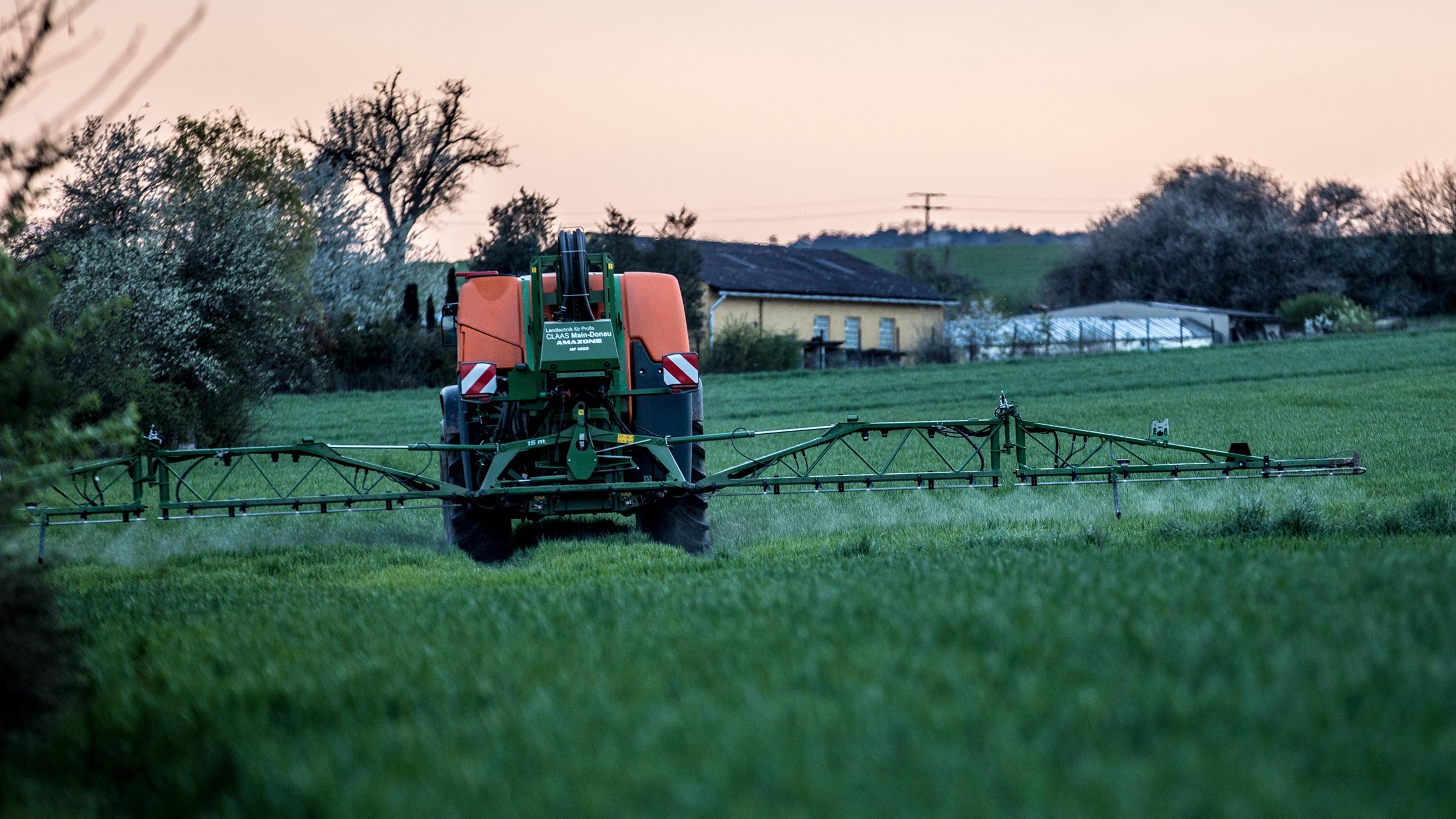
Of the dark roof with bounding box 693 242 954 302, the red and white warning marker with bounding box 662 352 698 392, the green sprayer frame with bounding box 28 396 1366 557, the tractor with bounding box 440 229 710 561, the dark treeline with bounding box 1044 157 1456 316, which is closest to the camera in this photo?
the green sprayer frame with bounding box 28 396 1366 557

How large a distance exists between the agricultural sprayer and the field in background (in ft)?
263

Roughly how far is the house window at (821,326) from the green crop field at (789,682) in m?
44.3

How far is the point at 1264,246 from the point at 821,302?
1023 inches

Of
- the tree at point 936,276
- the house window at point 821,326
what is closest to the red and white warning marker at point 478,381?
the house window at point 821,326

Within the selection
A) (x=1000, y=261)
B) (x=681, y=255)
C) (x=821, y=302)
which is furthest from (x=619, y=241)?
(x=1000, y=261)

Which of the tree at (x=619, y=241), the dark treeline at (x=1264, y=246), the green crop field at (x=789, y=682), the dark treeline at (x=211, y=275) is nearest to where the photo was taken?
the green crop field at (x=789, y=682)

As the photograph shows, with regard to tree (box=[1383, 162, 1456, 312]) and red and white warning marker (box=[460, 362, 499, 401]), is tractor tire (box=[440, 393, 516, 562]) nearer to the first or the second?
red and white warning marker (box=[460, 362, 499, 401])

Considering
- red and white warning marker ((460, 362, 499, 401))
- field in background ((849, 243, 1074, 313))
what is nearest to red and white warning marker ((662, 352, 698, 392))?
red and white warning marker ((460, 362, 499, 401))

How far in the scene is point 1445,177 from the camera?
2351 inches

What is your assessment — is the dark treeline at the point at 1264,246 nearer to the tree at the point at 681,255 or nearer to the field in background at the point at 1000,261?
the field in background at the point at 1000,261

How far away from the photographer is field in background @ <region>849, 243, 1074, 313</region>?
3915 inches

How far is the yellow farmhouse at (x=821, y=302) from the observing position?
163 ft

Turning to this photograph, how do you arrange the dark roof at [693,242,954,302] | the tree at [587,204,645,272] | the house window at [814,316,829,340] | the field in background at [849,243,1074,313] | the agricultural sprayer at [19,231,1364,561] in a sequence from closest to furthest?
1. the agricultural sprayer at [19,231,1364,561]
2. the tree at [587,204,645,272]
3. the dark roof at [693,242,954,302]
4. the house window at [814,316,829,340]
5. the field in background at [849,243,1074,313]

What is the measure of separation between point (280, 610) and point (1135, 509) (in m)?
8.71
